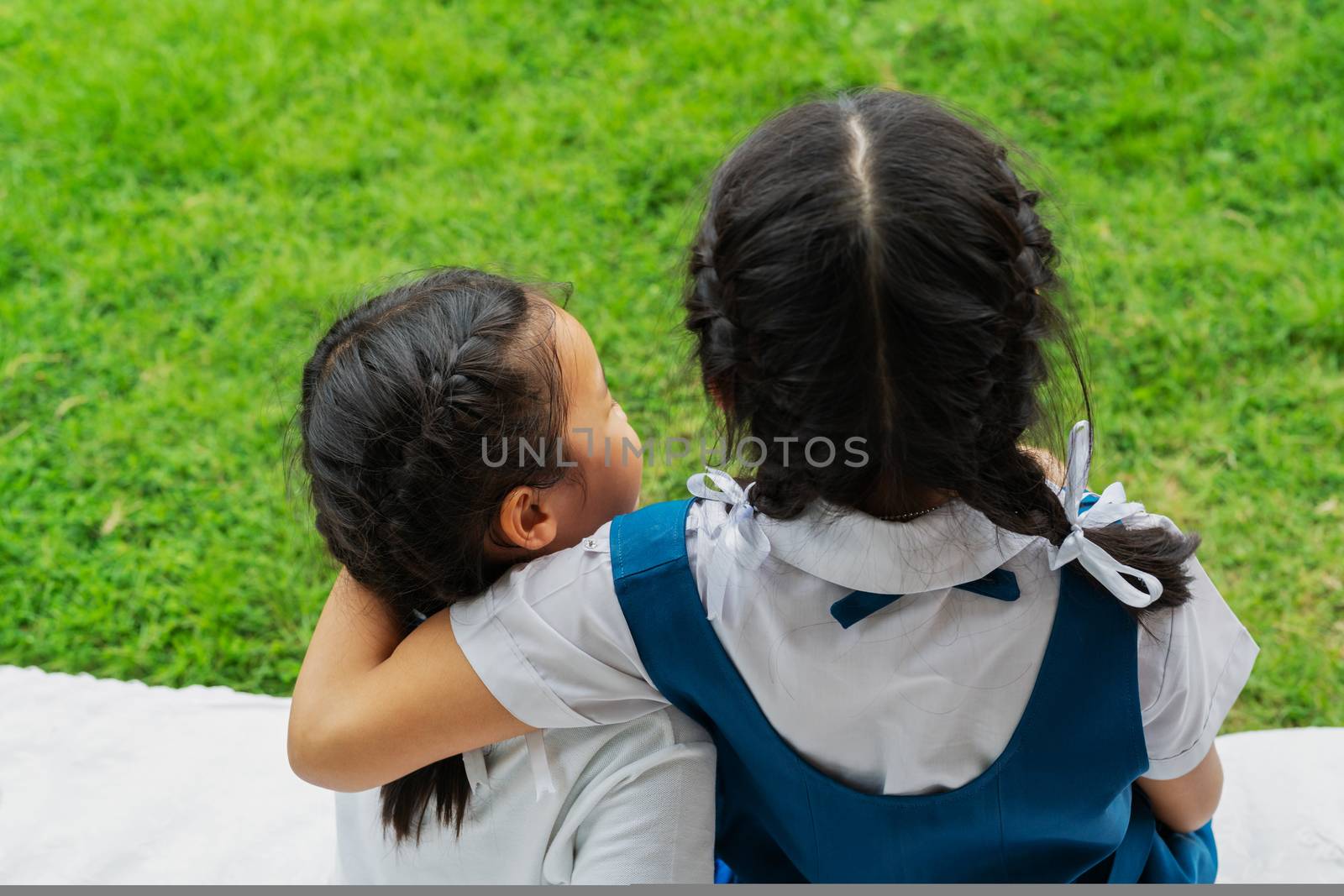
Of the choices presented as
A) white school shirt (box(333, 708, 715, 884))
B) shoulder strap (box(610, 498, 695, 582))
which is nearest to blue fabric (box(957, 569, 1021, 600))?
shoulder strap (box(610, 498, 695, 582))

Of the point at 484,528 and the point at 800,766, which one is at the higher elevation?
the point at 484,528

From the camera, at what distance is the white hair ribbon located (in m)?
1.32

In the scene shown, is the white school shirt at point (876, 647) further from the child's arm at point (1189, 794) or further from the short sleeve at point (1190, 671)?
the child's arm at point (1189, 794)

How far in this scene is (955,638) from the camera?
1.11m

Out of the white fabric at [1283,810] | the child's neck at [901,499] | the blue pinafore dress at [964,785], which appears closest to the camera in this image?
the child's neck at [901,499]

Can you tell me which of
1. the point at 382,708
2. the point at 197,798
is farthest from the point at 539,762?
the point at 197,798

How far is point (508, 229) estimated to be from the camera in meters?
3.04

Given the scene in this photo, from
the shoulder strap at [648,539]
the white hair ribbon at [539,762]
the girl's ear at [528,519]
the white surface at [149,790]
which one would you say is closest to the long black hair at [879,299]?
the shoulder strap at [648,539]

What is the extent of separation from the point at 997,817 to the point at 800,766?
224mm

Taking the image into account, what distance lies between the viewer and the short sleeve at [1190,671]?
44.7 inches

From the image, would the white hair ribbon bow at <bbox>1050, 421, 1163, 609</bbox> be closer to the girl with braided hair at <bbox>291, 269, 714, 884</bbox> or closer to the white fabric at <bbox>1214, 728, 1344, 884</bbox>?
the girl with braided hair at <bbox>291, 269, 714, 884</bbox>

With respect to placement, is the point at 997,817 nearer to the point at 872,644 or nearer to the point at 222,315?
the point at 872,644

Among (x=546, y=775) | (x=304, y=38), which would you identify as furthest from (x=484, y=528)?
(x=304, y=38)

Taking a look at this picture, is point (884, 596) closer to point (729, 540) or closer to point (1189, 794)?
point (729, 540)
